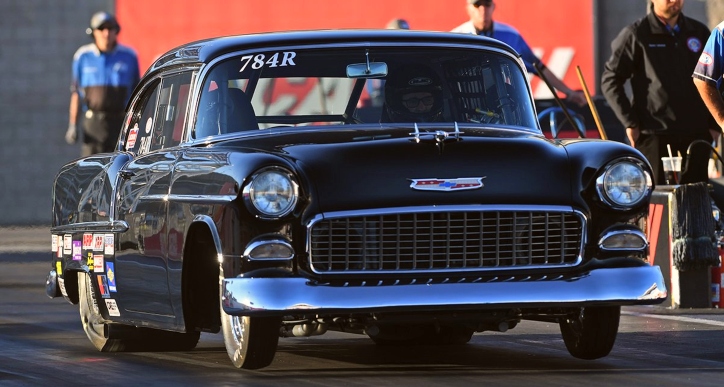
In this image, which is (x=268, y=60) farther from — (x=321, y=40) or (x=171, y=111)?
(x=171, y=111)

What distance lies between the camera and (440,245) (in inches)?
277

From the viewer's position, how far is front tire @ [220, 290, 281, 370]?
712 cm

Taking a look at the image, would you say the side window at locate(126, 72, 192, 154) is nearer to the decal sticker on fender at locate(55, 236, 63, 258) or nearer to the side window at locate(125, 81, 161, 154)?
the side window at locate(125, 81, 161, 154)

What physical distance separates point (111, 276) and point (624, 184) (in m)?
2.39

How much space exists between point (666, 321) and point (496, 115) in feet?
7.11

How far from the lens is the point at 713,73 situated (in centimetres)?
934

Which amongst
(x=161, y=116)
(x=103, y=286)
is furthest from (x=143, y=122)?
(x=103, y=286)

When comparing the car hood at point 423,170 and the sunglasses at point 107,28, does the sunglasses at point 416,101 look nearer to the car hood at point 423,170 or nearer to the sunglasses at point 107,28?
the car hood at point 423,170

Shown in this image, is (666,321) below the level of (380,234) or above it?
below

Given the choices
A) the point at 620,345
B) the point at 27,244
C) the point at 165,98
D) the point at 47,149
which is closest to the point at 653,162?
the point at 620,345

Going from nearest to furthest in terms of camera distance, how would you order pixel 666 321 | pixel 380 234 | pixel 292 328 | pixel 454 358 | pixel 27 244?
pixel 380 234, pixel 292 328, pixel 454 358, pixel 666 321, pixel 27 244

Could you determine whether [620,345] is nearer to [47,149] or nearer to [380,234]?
[380,234]

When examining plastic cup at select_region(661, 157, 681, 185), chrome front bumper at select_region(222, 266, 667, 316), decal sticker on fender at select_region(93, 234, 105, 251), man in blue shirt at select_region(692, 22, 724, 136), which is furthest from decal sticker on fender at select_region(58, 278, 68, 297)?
plastic cup at select_region(661, 157, 681, 185)

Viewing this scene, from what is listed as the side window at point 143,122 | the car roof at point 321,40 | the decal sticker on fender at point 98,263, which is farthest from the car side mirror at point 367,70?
the decal sticker on fender at point 98,263
